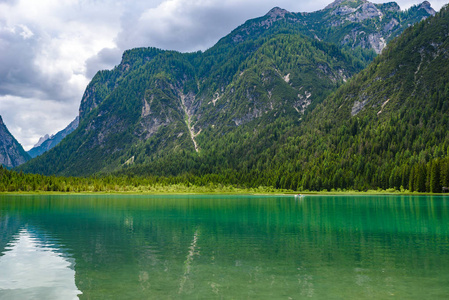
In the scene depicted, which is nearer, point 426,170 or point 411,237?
point 411,237

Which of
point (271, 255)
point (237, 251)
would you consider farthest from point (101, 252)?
point (271, 255)

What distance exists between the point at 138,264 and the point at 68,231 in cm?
2628

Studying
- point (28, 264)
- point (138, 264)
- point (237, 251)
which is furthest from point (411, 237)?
point (28, 264)

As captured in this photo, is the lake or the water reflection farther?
the water reflection

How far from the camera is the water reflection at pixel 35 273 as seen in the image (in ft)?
76.6

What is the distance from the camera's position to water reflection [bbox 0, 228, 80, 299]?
919 inches

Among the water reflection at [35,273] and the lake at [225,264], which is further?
the water reflection at [35,273]

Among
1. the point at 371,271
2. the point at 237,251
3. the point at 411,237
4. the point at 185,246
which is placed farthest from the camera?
the point at 411,237

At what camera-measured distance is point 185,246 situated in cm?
3938

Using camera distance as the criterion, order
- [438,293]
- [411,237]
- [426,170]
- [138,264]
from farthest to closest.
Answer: [426,170] → [411,237] → [138,264] → [438,293]

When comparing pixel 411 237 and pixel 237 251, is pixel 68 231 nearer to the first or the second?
pixel 237 251

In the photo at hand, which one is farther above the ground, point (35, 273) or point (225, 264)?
point (35, 273)

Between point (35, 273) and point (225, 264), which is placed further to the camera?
point (225, 264)

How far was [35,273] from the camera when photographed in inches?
1127
